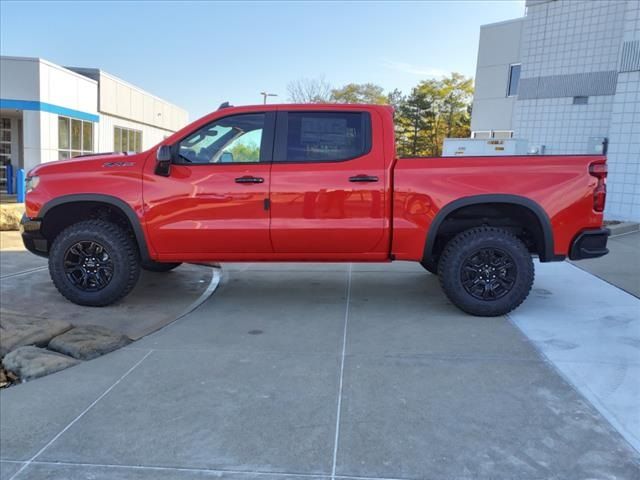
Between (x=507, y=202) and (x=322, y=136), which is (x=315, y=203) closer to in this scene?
(x=322, y=136)

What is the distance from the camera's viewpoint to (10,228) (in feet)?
34.3

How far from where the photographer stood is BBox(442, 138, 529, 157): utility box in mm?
13977

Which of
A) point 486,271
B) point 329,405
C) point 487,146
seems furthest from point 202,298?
point 487,146

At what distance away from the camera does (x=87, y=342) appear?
14.6 ft

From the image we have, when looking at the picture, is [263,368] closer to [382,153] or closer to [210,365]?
[210,365]

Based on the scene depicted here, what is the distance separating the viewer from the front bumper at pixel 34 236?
5.49m

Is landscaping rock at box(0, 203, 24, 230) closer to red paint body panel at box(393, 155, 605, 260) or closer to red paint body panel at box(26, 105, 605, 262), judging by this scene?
red paint body panel at box(26, 105, 605, 262)

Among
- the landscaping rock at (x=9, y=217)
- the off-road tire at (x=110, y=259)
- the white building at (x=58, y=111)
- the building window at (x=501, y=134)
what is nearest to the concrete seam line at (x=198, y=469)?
the off-road tire at (x=110, y=259)

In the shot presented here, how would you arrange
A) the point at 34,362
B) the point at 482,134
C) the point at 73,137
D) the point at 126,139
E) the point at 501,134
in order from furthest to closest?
the point at 126,139 < the point at 482,134 < the point at 501,134 < the point at 73,137 < the point at 34,362

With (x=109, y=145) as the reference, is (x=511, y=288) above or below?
below

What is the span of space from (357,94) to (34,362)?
43398mm

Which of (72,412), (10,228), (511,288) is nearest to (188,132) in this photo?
(72,412)

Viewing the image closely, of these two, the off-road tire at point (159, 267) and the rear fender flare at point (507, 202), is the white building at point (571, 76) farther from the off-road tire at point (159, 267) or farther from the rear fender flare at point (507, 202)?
the off-road tire at point (159, 267)

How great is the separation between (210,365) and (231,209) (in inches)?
66.6
